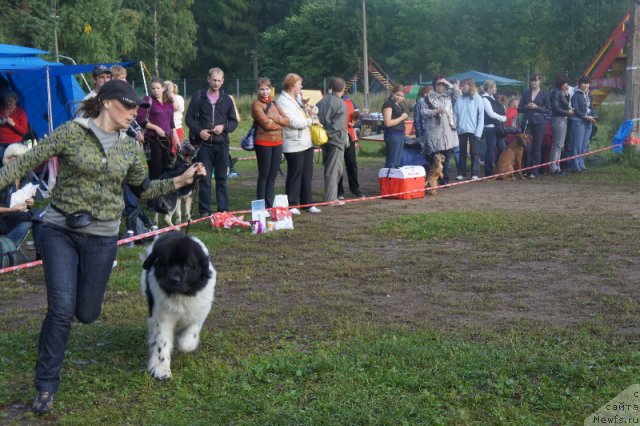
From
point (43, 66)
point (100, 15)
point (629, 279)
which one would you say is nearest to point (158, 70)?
point (100, 15)

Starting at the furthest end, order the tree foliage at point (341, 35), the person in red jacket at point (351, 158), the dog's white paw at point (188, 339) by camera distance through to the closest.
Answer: the tree foliage at point (341, 35) < the person in red jacket at point (351, 158) < the dog's white paw at point (188, 339)

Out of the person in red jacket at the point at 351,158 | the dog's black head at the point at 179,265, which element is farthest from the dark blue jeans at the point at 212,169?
the dog's black head at the point at 179,265

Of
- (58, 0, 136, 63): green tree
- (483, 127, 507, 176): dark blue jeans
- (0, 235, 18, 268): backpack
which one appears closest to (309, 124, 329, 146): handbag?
(0, 235, 18, 268): backpack

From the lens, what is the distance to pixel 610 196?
13.9 m

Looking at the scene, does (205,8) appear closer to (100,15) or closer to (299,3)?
(299,3)

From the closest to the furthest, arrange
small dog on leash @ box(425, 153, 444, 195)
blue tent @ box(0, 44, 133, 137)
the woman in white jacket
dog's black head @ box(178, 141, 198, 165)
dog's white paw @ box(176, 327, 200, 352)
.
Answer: dog's white paw @ box(176, 327, 200, 352) → dog's black head @ box(178, 141, 198, 165) → the woman in white jacket → small dog on leash @ box(425, 153, 444, 195) → blue tent @ box(0, 44, 133, 137)

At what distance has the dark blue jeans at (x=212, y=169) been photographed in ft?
36.9

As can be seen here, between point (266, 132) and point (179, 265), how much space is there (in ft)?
21.6

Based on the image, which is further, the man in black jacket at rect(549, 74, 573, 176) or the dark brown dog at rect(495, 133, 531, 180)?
the man in black jacket at rect(549, 74, 573, 176)

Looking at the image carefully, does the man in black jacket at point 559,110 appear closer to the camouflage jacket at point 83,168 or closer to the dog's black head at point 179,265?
the dog's black head at point 179,265

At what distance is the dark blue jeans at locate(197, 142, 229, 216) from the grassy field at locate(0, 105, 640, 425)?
1.88ft

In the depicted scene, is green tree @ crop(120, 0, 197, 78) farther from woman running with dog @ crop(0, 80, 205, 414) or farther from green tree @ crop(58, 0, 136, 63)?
woman running with dog @ crop(0, 80, 205, 414)

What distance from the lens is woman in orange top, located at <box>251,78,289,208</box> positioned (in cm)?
1145

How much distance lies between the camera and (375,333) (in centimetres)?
611
